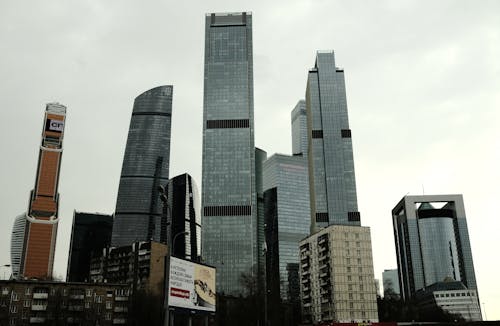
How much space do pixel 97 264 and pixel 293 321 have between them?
285 feet

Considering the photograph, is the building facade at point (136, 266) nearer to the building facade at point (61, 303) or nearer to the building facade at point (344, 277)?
the building facade at point (61, 303)

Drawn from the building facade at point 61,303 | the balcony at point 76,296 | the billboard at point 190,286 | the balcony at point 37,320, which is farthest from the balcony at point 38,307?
the billboard at point 190,286

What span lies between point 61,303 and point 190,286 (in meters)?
87.4

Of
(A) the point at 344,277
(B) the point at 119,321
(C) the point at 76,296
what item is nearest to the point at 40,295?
(C) the point at 76,296

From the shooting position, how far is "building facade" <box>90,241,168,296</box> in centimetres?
16550

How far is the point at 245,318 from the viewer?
11606 centimetres

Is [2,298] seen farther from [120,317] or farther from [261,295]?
[261,295]

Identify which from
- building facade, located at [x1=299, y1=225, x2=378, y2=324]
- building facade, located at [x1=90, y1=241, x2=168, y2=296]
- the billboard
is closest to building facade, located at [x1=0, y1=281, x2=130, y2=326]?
building facade, located at [x1=90, y1=241, x2=168, y2=296]

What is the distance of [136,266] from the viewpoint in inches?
6718

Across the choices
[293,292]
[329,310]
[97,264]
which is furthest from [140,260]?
[329,310]

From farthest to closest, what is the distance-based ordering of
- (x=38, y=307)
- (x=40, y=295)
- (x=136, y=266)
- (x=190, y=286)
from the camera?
1. (x=136, y=266)
2. (x=40, y=295)
3. (x=38, y=307)
4. (x=190, y=286)

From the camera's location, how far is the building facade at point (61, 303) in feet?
372

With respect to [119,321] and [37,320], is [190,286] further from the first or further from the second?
[119,321]

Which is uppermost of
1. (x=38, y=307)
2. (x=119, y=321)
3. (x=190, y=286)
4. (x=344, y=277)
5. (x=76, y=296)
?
(x=344, y=277)
